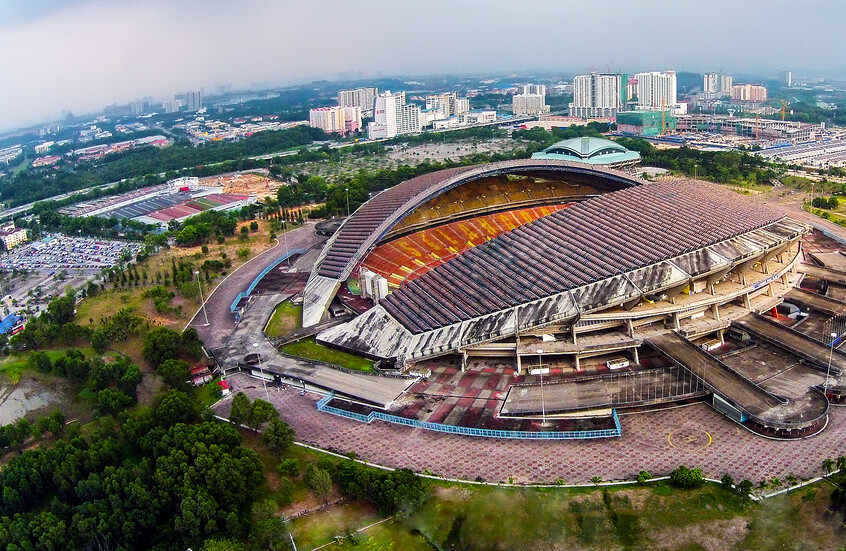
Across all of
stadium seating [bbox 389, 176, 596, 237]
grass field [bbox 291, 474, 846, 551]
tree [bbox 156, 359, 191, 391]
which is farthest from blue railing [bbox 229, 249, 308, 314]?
grass field [bbox 291, 474, 846, 551]

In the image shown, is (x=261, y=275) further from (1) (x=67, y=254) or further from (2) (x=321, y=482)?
(2) (x=321, y=482)

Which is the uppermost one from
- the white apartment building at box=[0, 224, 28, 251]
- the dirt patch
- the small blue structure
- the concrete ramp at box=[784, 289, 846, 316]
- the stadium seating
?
the stadium seating

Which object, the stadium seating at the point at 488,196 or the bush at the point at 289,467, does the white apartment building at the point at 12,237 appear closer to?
the stadium seating at the point at 488,196

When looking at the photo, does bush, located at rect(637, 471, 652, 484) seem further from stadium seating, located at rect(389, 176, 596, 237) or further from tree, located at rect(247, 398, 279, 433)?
stadium seating, located at rect(389, 176, 596, 237)

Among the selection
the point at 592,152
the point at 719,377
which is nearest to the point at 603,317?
the point at 719,377

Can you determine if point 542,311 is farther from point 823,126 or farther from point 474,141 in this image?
point 823,126
